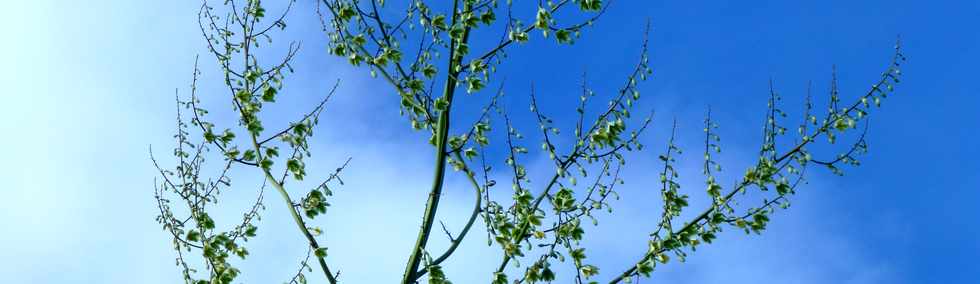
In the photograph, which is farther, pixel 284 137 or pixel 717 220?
pixel 284 137

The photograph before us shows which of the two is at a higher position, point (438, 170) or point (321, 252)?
point (438, 170)

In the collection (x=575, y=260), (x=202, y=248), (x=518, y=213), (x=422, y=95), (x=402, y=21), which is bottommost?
(x=575, y=260)

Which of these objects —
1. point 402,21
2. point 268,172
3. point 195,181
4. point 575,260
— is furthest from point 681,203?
point 195,181

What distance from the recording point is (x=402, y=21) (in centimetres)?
884

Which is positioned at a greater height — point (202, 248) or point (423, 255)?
point (202, 248)

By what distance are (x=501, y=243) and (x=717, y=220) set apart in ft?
5.65

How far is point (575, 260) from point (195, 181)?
10.5ft

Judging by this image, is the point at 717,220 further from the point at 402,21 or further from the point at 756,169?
the point at 402,21

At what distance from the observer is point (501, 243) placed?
770 centimetres

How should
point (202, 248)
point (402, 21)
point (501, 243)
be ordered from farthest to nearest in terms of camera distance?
1. point (402, 21)
2. point (202, 248)
3. point (501, 243)

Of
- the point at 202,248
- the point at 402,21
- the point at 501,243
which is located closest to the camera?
the point at 501,243

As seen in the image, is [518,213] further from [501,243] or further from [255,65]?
[255,65]

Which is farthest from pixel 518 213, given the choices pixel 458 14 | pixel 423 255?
pixel 458 14

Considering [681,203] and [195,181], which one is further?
[195,181]
